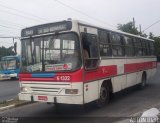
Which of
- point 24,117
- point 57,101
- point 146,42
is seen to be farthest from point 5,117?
point 146,42

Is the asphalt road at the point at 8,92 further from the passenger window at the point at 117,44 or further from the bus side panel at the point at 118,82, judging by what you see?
the passenger window at the point at 117,44

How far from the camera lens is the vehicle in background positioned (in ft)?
103

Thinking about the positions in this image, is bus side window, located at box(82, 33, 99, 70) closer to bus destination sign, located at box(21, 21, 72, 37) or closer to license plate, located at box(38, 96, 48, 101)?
bus destination sign, located at box(21, 21, 72, 37)

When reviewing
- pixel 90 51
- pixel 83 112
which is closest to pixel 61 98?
pixel 83 112

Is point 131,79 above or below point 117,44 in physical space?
Answer: below

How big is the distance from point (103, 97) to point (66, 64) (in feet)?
8.57

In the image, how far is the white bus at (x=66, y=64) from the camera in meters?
9.40

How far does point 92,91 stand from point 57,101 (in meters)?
1.25

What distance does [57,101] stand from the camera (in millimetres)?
9469

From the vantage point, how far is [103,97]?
1140 centimetres

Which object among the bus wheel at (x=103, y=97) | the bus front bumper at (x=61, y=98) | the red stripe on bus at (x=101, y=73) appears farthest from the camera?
the bus wheel at (x=103, y=97)

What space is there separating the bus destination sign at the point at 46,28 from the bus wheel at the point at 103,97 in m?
2.75

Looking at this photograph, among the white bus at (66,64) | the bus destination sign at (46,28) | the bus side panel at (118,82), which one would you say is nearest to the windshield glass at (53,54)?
the white bus at (66,64)

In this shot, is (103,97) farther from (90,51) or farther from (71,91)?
(71,91)
